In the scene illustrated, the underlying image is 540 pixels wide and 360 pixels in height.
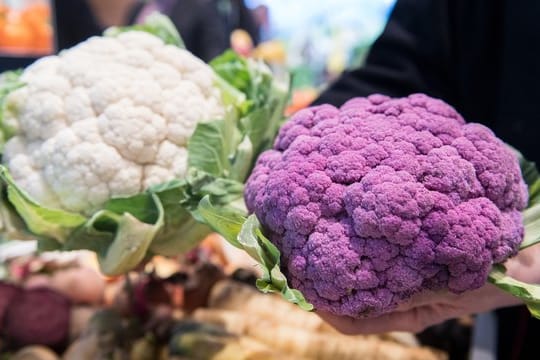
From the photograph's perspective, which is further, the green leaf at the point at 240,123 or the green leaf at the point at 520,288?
the green leaf at the point at 240,123

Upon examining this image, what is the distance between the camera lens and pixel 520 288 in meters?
0.55

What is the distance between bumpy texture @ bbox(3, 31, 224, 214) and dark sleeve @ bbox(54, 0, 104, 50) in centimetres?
A: 153

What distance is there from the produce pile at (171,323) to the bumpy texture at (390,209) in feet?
1.31

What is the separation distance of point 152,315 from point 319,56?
3297mm

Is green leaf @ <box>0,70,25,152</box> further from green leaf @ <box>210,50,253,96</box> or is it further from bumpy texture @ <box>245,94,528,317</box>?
bumpy texture @ <box>245,94,528,317</box>

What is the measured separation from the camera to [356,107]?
0.67 m

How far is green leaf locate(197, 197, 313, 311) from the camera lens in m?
0.55

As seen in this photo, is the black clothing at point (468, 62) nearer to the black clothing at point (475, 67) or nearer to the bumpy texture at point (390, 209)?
the black clothing at point (475, 67)

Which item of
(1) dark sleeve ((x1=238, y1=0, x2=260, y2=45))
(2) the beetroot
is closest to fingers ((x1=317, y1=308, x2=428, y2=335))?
(2) the beetroot

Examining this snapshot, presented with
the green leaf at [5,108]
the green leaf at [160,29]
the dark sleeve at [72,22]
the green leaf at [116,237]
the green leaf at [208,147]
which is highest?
the green leaf at [160,29]

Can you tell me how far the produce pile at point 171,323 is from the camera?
0.96 m

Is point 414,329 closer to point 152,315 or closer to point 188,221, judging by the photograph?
point 188,221

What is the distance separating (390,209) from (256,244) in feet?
0.47

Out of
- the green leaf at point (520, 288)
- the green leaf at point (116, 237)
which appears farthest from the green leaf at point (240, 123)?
the green leaf at point (520, 288)
